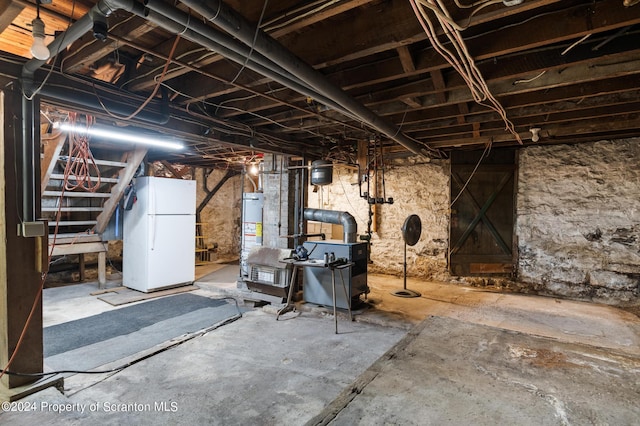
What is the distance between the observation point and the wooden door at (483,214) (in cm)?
514

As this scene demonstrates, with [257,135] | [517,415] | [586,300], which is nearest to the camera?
[517,415]

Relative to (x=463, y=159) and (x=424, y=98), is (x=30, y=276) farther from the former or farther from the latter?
(x=463, y=159)

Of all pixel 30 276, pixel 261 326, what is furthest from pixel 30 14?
pixel 261 326

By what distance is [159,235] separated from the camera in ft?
16.3

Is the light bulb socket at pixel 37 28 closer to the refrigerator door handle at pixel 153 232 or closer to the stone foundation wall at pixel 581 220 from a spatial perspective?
the refrigerator door handle at pixel 153 232

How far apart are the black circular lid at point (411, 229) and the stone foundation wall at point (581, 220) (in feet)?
5.68

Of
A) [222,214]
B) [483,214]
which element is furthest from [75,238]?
[483,214]

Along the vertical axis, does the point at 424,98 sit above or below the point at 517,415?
above

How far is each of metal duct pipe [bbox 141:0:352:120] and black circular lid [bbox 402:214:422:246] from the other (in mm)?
3066

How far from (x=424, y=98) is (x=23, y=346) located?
3580mm

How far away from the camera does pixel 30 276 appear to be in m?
2.17

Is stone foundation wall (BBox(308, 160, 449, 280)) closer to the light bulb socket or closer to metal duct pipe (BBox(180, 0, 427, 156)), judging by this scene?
metal duct pipe (BBox(180, 0, 427, 156))

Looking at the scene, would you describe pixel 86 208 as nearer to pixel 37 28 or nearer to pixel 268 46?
pixel 37 28

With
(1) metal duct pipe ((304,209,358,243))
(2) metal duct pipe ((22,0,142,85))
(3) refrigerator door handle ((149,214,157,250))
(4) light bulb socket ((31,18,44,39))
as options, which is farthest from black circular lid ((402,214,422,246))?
(4) light bulb socket ((31,18,44,39))
